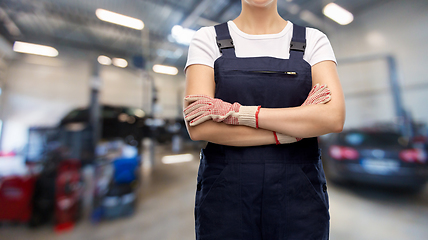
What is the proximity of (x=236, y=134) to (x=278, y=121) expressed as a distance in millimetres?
146

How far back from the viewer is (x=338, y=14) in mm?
2348

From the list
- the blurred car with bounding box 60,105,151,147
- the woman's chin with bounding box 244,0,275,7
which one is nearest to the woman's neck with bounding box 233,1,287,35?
the woman's chin with bounding box 244,0,275,7

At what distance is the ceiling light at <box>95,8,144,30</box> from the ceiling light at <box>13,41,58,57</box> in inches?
24.8

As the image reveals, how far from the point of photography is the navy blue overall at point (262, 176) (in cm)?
64

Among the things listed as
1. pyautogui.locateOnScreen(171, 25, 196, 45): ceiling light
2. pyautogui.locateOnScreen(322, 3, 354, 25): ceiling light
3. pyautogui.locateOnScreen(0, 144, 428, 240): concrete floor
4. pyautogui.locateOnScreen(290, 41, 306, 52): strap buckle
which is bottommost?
pyautogui.locateOnScreen(0, 144, 428, 240): concrete floor

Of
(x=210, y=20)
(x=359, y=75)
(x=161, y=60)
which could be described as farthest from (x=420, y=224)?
(x=161, y=60)

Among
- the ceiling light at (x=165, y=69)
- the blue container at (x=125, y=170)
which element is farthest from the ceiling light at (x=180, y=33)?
the blue container at (x=125, y=170)

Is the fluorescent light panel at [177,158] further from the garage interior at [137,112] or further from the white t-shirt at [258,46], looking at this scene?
the white t-shirt at [258,46]

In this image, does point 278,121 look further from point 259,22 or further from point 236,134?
point 259,22

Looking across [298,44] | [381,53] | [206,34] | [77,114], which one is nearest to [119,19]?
[77,114]

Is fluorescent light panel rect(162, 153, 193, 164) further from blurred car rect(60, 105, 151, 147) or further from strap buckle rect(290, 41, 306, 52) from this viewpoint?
strap buckle rect(290, 41, 306, 52)

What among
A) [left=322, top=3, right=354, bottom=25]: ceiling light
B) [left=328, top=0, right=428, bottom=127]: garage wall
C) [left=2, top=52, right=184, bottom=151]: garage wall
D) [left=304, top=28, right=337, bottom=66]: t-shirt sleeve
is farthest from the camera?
[left=322, top=3, right=354, bottom=25]: ceiling light

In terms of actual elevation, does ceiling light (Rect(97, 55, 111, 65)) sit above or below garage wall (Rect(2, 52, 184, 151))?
above

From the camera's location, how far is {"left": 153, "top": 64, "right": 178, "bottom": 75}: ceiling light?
93.4 inches
